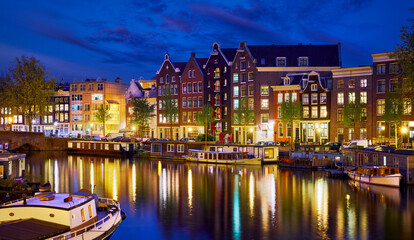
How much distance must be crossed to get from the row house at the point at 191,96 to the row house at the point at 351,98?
30455mm

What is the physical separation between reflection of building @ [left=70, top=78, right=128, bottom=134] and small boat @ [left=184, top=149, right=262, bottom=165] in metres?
47.7

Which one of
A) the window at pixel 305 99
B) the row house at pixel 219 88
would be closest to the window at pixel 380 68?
the window at pixel 305 99

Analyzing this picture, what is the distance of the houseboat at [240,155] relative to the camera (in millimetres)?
68000

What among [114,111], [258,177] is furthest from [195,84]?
[258,177]

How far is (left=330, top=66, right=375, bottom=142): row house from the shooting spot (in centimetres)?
7500

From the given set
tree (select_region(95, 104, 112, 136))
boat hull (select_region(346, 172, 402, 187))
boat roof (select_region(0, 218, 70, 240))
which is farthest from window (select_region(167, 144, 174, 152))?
boat roof (select_region(0, 218, 70, 240))

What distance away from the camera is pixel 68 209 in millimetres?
24000

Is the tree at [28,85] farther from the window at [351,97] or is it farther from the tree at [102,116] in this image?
Result: the window at [351,97]

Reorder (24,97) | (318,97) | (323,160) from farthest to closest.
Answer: (24,97) → (318,97) → (323,160)

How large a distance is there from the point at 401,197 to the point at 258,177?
60.7 feet

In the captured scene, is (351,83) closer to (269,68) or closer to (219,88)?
(269,68)

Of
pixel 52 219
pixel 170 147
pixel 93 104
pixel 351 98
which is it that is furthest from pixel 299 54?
pixel 52 219

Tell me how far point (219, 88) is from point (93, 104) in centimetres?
4062

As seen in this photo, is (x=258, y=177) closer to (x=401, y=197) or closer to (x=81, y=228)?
(x=401, y=197)
